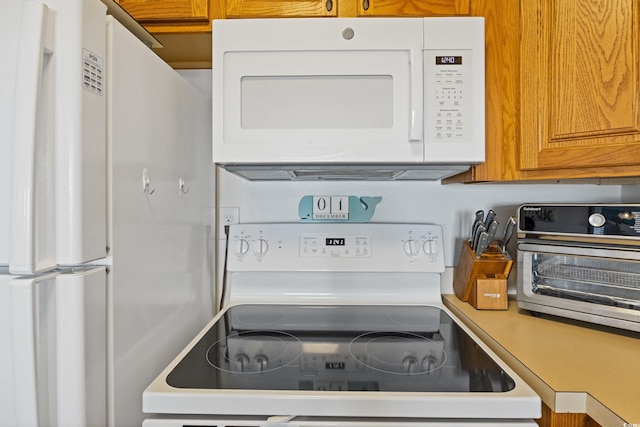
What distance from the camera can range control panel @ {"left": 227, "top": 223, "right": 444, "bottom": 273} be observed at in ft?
4.09

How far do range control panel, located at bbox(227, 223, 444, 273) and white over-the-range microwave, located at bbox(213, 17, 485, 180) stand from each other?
1.20ft

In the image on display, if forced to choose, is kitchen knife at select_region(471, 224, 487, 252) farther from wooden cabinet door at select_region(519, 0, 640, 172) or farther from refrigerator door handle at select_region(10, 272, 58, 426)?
refrigerator door handle at select_region(10, 272, 58, 426)

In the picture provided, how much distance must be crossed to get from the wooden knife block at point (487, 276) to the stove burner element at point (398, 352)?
26 centimetres

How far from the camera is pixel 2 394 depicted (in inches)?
23.5

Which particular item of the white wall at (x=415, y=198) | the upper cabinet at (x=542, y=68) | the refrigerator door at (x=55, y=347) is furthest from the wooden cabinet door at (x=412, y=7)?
the refrigerator door at (x=55, y=347)

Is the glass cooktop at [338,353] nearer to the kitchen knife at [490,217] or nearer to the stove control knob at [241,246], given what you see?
the stove control knob at [241,246]

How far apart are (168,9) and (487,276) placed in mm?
1139

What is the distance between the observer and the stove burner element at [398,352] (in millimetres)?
818

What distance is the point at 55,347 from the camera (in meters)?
0.60

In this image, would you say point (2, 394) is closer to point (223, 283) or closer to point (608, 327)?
point (223, 283)

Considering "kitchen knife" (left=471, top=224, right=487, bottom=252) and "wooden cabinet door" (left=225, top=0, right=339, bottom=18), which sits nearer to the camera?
"wooden cabinet door" (left=225, top=0, right=339, bottom=18)

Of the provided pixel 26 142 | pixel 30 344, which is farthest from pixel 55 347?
pixel 26 142

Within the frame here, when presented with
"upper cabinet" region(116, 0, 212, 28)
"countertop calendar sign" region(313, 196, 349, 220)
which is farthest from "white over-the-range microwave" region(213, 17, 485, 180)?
"countertop calendar sign" region(313, 196, 349, 220)

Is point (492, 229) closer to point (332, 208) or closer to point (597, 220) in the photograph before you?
point (597, 220)
